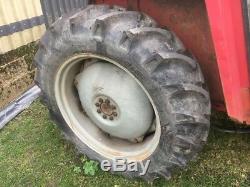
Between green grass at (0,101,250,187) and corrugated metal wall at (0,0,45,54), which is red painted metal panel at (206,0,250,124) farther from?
corrugated metal wall at (0,0,45,54)

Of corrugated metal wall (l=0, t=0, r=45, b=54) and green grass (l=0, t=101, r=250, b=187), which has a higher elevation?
corrugated metal wall (l=0, t=0, r=45, b=54)

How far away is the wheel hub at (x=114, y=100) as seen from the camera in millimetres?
2535

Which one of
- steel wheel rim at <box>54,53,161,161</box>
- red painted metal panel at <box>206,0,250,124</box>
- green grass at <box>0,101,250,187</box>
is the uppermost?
red painted metal panel at <box>206,0,250,124</box>

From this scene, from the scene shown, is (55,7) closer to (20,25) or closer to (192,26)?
(20,25)

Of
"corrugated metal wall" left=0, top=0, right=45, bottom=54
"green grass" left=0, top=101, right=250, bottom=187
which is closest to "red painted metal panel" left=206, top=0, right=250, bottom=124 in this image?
"green grass" left=0, top=101, right=250, bottom=187

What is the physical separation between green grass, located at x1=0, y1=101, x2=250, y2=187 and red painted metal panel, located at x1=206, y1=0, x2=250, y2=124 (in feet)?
2.31

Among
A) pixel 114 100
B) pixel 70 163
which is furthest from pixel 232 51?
pixel 70 163

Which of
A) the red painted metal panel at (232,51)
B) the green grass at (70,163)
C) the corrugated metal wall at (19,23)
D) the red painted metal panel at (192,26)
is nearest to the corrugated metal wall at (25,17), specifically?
the corrugated metal wall at (19,23)

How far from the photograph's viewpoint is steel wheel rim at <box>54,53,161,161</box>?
103 inches

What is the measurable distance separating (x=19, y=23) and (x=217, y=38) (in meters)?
2.61

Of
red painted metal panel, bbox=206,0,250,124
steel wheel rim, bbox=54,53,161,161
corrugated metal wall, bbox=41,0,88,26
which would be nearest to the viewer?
red painted metal panel, bbox=206,0,250,124

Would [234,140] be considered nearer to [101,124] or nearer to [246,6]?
[101,124]

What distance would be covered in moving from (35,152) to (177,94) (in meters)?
1.49

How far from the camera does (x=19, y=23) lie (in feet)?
13.3
